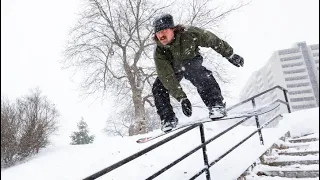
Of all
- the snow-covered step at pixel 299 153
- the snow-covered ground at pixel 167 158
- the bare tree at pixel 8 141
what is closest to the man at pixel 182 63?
the snow-covered ground at pixel 167 158

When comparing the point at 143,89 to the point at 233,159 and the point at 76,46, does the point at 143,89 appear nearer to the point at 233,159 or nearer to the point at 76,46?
the point at 76,46

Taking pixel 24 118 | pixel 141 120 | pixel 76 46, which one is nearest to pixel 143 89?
pixel 141 120

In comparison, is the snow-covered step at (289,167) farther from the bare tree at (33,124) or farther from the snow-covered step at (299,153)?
the bare tree at (33,124)

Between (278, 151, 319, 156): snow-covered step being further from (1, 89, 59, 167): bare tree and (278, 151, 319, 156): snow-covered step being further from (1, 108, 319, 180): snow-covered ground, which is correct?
(1, 89, 59, 167): bare tree

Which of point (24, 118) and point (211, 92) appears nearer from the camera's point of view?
point (211, 92)

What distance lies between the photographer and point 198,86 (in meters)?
4.51

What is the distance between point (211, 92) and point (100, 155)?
6.32 meters

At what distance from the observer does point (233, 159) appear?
5.48 meters

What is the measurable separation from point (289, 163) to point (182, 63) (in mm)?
2480

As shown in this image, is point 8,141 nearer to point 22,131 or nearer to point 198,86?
point 22,131

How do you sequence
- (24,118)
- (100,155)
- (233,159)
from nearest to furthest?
(233,159), (100,155), (24,118)

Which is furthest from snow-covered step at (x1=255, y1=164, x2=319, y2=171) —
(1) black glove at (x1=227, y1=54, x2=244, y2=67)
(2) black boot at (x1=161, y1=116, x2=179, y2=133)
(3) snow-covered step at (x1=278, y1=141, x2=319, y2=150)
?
(1) black glove at (x1=227, y1=54, x2=244, y2=67)

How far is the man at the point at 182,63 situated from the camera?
426 cm

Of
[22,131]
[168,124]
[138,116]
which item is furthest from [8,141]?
[168,124]
